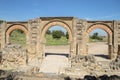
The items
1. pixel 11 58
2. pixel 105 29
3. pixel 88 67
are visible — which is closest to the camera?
pixel 88 67

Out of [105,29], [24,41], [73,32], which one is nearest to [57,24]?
[73,32]

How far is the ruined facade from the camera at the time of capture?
1905 centimetres

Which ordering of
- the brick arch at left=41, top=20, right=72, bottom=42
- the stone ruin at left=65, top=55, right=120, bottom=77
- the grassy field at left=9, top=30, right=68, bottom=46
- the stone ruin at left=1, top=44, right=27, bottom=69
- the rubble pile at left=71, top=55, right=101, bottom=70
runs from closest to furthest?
1. the stone ruin at left=65, top=55, right=120, bottom=77
2. the rubble pile at left=71, top=55, right=101, bottom=70
3. the stone ruin at left=1, top=44, right=27, bottom=69
4. the brick arch at left=41, top=20, right=72, bottom=42
5. the grassy field at left=9, top=30, right=68, bottom=46

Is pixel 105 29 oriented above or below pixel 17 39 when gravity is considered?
above

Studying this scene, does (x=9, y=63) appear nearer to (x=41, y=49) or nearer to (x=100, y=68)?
(x=41, y=49)

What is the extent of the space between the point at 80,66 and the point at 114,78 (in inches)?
245

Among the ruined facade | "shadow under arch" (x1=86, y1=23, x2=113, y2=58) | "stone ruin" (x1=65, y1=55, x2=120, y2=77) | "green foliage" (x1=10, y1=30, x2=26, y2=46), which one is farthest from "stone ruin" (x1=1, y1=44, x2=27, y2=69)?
"green foliage" (x1=10, y1=30, x2=26, y2=46)

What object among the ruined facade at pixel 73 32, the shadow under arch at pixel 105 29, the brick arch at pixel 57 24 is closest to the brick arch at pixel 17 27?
the ruined facade at pixel 73 32

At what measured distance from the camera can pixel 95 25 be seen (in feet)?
64.2

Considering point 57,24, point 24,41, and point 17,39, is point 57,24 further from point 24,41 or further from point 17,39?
point 17,39

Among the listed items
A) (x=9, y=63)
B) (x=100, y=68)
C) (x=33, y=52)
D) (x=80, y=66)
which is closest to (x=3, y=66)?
(x=9, y=63)

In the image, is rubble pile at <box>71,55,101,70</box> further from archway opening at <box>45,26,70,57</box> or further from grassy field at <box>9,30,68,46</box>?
grassy field at <box>9,30,68,46</box>

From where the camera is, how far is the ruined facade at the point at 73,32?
19.0 m

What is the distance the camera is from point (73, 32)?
19.1 m
